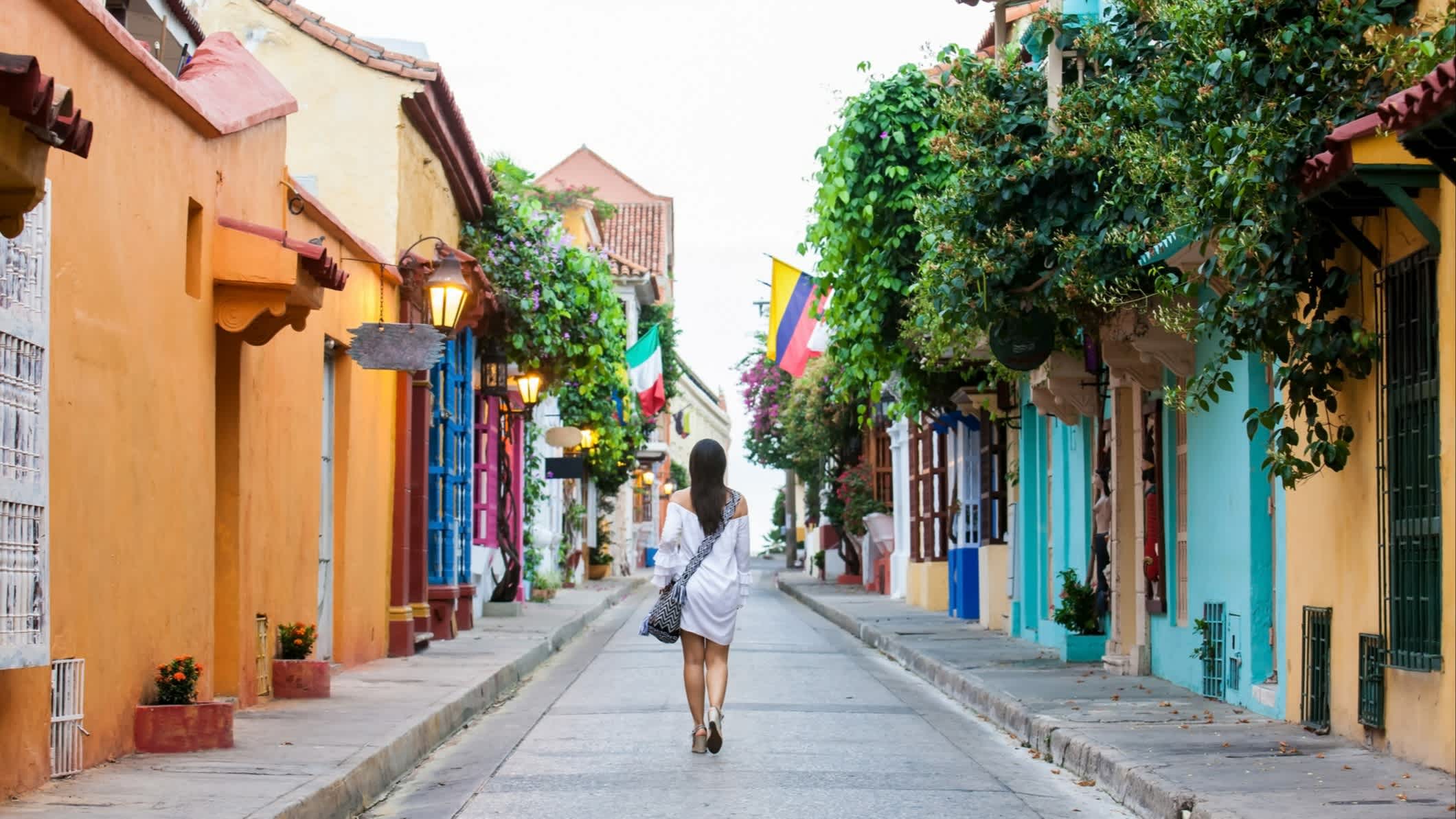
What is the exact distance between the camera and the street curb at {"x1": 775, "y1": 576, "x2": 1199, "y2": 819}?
8.18 metres

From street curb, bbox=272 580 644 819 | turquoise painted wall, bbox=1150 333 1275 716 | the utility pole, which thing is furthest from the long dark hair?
the utility pole

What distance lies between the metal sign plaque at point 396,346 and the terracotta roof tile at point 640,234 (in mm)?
50951

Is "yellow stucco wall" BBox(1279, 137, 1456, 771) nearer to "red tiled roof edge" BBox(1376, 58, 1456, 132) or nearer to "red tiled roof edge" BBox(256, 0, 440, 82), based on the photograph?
"red tiled roof edge" BBox(1376, 58, 1456, 132)

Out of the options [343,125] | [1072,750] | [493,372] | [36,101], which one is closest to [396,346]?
[343,125]

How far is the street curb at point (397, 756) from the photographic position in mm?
8008

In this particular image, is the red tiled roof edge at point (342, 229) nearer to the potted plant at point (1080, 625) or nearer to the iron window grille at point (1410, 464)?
the potted plant at point (1080, 625)

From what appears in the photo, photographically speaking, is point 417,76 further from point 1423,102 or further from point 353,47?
point 1423,102

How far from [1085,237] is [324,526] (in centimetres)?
707

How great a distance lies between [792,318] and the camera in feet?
80.6

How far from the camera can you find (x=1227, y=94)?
10.0 meters

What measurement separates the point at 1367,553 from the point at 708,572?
150 inches

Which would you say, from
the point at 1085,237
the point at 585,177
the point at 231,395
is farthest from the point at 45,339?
the point at 585,177

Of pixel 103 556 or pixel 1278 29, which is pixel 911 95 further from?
pixel 103 556

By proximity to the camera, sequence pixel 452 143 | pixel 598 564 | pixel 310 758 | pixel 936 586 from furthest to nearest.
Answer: pixel 598 564 < pixel 936 586 < pixel 452 143 < pixel 310 758
